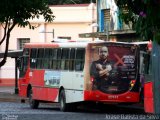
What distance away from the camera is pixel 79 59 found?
2609 cm

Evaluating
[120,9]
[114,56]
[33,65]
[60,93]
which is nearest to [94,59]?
[114,56]

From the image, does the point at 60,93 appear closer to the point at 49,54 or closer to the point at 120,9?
the point at 49,54

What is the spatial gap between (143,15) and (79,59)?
18379 mm

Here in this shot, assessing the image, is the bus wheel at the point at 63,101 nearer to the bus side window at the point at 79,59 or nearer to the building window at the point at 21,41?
the bus side window at the point at 79,59

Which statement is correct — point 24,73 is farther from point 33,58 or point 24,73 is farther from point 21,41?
point 21,41

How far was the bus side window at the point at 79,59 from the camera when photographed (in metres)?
25.9

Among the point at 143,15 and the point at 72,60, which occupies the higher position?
the point at 143,15

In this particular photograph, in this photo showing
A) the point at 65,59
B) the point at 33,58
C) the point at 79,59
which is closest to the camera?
the point at 79,59

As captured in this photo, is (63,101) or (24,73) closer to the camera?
(63,101)

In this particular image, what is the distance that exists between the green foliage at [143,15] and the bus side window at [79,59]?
1767 cm

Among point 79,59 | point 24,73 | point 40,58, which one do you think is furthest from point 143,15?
point 24,73

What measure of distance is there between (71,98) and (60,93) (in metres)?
1.32

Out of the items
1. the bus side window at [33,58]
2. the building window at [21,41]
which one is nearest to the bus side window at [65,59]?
the bus side window at [33,58]

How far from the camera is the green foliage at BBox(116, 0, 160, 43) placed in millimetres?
7453
